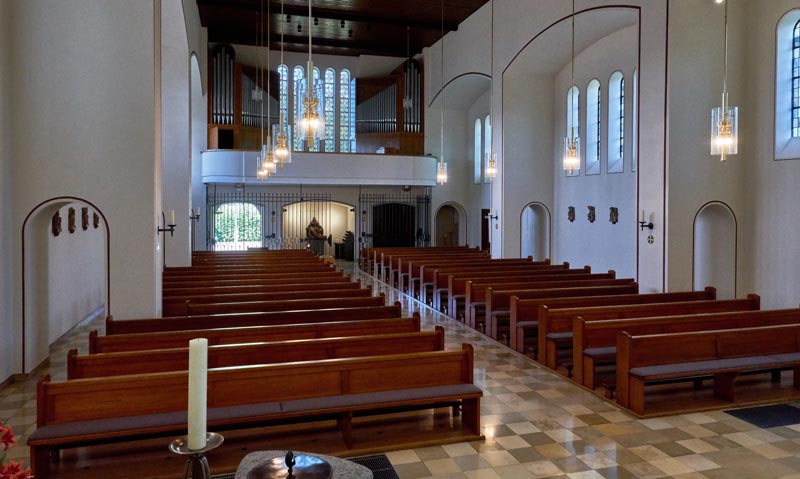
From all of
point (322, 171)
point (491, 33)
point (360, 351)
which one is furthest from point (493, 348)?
point (322, 171)

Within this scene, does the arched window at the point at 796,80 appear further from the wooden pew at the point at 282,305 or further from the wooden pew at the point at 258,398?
the wooden pew at the point at 258,398

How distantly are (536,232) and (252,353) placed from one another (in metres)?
13.5

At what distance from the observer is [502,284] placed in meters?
9.54

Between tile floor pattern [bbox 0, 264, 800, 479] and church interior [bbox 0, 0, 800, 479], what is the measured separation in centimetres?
3

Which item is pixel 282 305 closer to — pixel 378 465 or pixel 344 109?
pixel 378 465

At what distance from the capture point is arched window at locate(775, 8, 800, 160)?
30.6ft

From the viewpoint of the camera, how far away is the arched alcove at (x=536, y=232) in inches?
672

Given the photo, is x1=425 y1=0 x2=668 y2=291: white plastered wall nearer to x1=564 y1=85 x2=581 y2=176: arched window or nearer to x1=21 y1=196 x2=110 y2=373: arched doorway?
x1=564 y1=85 x2=581 y2=176: arched window

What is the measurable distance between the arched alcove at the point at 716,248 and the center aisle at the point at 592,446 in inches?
212

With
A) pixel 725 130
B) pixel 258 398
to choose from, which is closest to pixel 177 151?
pixel 258 398

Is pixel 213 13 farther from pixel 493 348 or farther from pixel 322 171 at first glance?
pixel 493 348

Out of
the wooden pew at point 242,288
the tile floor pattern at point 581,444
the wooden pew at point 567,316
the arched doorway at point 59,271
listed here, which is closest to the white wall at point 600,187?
the wooden pew at point 567,316

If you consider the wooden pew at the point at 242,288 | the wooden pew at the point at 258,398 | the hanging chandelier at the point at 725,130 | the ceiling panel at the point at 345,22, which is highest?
the ceiling panel at the point at 345,22

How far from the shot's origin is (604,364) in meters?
7.24
